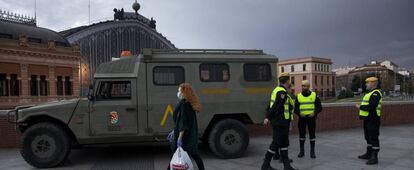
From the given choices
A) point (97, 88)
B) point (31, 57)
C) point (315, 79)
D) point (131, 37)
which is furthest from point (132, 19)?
point (97, 88)

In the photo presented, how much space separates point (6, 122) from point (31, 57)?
27.8 metres

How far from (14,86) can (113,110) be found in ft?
99.6

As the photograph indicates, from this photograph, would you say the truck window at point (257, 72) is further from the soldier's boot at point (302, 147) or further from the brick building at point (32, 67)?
the brick building at point (32, 67)

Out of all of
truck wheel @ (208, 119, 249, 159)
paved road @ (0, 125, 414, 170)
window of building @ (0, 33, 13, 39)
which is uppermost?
window of building @ (0, 33, 13, 39)

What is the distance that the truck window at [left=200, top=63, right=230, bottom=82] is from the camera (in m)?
6.44

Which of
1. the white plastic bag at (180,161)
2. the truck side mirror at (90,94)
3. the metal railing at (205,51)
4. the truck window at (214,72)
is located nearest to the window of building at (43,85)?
the truck side mirror at (90,94)

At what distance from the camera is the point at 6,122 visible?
7719mm

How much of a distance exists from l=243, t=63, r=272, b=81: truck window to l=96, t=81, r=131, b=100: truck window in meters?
2.70

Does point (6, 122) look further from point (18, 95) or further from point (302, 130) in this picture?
point (18, 95)

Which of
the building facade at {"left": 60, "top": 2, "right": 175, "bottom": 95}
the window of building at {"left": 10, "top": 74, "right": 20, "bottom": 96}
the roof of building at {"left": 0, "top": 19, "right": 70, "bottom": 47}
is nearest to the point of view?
the window of building at {"left": 10, "top": 74, "right": 20, "bottom": 96}

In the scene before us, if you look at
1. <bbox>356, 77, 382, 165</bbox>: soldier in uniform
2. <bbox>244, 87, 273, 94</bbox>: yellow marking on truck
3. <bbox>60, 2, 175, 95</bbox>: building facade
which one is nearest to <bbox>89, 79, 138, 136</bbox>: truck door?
<bbox>244, 87, 273, 94</bbox>: yellow marking on truck

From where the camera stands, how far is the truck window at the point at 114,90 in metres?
6.10

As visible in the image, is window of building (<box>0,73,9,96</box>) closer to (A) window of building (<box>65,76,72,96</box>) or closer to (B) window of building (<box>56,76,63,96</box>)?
(B) window of building (<box>56,76,63,96</box>)

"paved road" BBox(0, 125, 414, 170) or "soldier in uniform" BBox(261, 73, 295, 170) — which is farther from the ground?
"soldier in uniform" BBox(261, 73, 295, 170)
